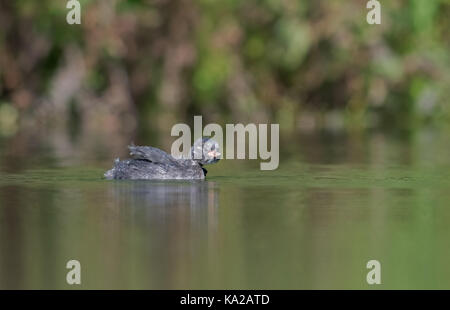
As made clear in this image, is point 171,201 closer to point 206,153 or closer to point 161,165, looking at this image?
point 161,165

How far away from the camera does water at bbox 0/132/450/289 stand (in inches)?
328

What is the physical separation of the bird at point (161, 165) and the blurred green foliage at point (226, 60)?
14.9m

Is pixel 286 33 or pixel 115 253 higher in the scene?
pixel 286 33

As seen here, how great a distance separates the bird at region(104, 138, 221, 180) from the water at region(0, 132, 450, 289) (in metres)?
0.15

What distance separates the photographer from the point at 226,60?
30891 mm

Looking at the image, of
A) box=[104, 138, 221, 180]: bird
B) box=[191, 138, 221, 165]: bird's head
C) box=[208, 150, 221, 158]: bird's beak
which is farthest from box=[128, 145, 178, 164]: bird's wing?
box=[208, 150, 221, 158]: bird's beak

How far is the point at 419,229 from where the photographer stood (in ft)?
34.2

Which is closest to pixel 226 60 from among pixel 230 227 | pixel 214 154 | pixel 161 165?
pixel 214 154

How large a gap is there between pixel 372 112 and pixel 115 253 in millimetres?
24234

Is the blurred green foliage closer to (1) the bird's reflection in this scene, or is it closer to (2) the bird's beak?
(2) the bird's beak

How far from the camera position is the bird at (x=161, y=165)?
13.9 metres

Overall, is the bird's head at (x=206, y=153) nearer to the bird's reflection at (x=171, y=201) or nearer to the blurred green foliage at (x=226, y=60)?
the bird's reflection at (x=171, y=201)
